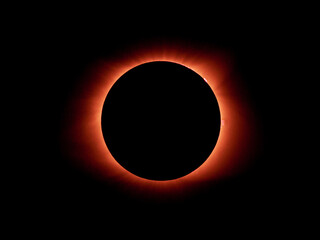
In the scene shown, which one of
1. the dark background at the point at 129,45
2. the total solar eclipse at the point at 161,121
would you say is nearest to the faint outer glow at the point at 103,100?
the dark background at the point at 129,45

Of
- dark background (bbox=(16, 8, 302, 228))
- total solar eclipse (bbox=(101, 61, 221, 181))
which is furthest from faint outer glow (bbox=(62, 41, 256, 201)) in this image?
total solar eclipse (bbox=(101, 61, 221, 181))

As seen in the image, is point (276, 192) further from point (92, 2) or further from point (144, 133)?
point (92, 2)

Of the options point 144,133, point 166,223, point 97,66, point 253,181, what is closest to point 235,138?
point 253,181

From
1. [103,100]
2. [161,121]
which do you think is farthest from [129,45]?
[161,121]

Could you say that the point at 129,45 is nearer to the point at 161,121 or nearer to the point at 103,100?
the point at 103,100

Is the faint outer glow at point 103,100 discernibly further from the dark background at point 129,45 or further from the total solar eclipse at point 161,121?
the total solar eclipse at point 161,121

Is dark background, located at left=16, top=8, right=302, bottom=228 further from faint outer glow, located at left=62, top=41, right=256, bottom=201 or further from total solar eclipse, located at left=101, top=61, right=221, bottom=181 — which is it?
total solar eclipse, located at left=101, top=61, right=221, bottom=181

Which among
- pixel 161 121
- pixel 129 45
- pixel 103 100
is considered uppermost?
pixel 129 45
